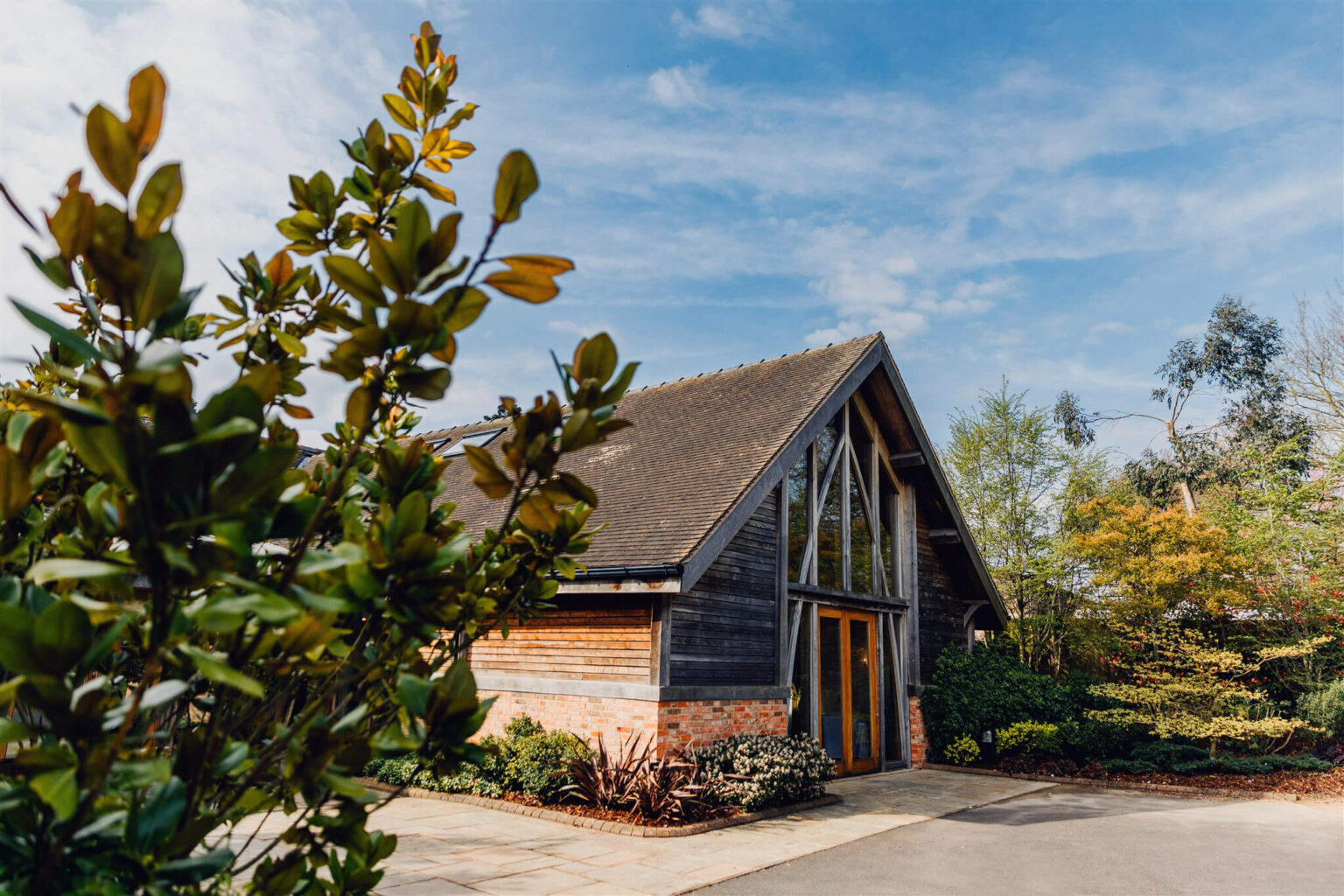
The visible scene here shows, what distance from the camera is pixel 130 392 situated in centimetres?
85

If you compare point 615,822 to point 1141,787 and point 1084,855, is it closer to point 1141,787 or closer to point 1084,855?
point 1084,855

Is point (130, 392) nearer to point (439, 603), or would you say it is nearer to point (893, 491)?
point (439, 603)

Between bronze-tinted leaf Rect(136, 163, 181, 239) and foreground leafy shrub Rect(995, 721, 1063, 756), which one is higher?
bronze-tinted leaf Rect(136, 163, 181, 239)

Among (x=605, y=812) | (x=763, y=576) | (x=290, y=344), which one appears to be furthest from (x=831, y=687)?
(x=290, y=344)

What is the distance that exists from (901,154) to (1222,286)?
18.7 metres

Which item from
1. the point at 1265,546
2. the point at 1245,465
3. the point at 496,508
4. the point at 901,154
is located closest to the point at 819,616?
the point at 496,508

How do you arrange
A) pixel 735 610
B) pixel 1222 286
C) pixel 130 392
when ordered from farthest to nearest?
pixel 1222 286
pixel 735 610
pixel 130 392

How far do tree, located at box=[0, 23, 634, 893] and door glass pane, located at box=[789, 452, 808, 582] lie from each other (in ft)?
33.6

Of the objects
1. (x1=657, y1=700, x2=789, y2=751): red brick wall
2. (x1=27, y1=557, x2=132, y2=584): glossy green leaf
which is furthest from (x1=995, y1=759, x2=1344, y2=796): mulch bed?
(x1=27, y1=557, x2=132, y2=584): glossy green leaf

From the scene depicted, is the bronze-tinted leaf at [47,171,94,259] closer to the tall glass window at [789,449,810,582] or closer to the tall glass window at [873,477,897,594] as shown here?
the tall glass window at [789,449,810,582]

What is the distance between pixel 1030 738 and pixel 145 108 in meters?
14.8

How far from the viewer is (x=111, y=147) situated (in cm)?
98

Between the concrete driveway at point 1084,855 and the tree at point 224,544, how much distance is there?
5.41m

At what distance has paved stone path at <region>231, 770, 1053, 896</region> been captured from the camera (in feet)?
19.7
